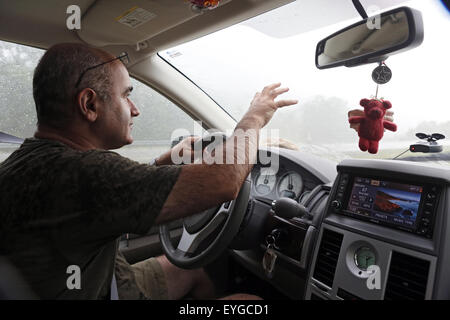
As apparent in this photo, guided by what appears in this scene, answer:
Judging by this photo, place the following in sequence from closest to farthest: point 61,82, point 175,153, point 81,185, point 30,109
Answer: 1. point 81,185
2. point 61,82
3. point 175,153
4. point 30,109

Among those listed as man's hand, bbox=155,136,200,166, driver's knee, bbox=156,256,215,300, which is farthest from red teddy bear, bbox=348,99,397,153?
driver's knee, bbox=156,256,215,300

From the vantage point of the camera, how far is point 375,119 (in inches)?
56.9

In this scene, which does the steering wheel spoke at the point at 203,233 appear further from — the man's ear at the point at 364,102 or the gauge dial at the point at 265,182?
the man's ear at the point at 364,102

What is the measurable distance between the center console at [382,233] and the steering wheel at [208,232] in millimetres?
439

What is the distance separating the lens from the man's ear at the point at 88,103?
112cm

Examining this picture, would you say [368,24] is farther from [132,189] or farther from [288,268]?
[288,268]

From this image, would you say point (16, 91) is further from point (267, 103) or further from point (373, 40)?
point (373, 40)

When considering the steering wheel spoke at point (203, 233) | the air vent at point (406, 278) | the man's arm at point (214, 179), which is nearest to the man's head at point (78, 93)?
the man's arm at point (214, 179)

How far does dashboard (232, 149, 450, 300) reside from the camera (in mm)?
1178

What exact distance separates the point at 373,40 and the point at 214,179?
0.95 m

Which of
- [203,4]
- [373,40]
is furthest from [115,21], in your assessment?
[373,40]

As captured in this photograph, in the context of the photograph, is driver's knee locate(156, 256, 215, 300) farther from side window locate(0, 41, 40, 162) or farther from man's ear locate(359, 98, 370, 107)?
man's ear locate(359, 98, 370, 107)

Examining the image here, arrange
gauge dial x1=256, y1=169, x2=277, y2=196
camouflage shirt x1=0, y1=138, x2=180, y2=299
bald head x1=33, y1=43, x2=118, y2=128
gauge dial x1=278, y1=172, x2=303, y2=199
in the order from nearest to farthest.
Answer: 1. camouflage shirt x1=0, y1=138, x2=180, y2=299
2. bald head x1=33, y1=43, x2=118, y2=128
3. gauge dial x1=278, y1=172, x2=303, y2=199
4. gauge dial x1=256, y1=169, x2=277, y2=196
